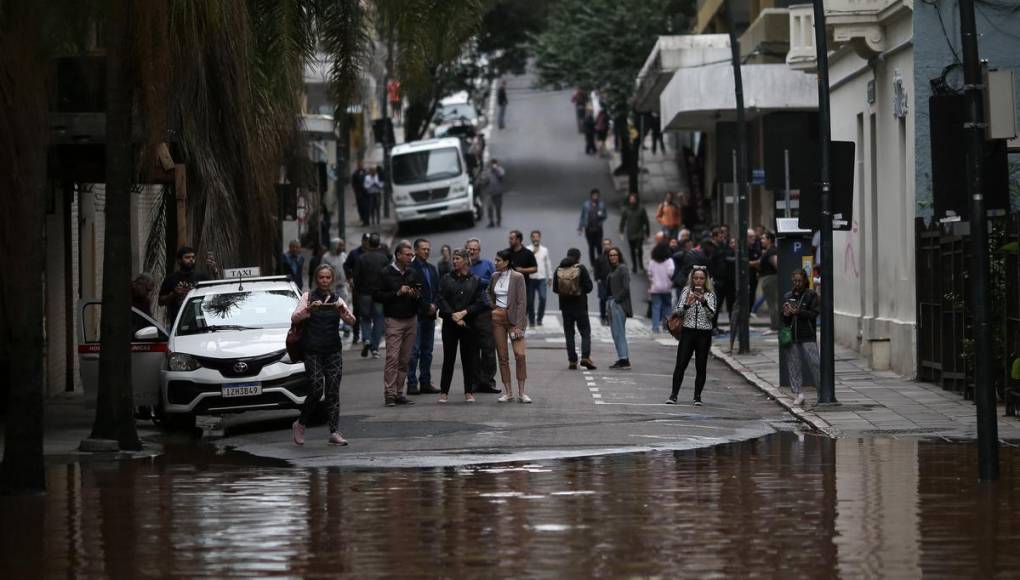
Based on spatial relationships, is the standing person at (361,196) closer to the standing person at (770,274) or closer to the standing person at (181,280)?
the standing person at (770,274)

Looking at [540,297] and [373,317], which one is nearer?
[373,317]

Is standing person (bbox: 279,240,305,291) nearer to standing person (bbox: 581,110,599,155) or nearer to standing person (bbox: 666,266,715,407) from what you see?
standing person (bbox: 666,266,715,407)

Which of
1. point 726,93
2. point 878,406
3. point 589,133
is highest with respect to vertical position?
point 589,133

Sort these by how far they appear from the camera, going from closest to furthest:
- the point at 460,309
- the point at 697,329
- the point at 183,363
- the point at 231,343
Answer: the point at 183,363 → the point at 231,343 → the point at 697,329 → the point at 460,309

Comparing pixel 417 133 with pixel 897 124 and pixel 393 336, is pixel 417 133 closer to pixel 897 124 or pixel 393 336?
pixel 897 124

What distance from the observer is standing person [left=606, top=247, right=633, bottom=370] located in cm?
2619

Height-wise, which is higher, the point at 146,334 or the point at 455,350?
the point at 146,334

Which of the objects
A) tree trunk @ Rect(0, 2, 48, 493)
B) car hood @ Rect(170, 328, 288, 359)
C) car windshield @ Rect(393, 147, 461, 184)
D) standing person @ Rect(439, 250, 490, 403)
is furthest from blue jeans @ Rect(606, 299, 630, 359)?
car windshield @ Rect(393, 147, 461, 184)

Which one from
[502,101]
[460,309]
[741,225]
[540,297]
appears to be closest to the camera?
[460,309]

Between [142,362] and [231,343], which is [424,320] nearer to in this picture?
[231,343]

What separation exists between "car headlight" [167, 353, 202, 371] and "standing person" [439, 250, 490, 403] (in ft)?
10.9

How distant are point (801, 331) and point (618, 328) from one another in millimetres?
4724

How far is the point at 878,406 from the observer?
20.5m

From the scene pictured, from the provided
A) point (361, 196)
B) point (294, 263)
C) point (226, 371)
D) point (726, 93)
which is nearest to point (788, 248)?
point (226, 371)
